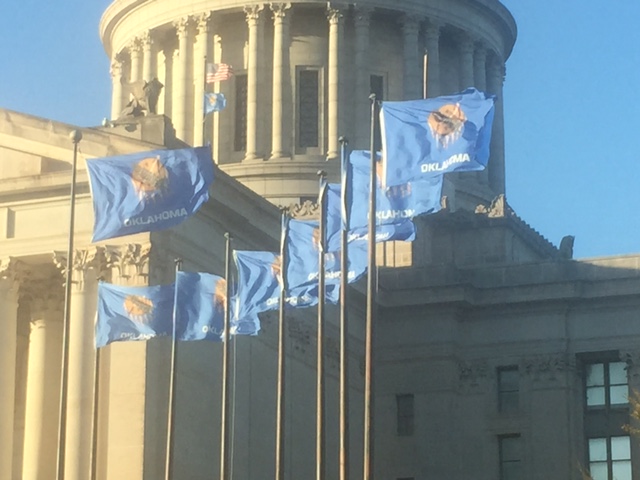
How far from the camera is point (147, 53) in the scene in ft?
275

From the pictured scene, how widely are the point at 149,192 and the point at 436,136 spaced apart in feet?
25.6

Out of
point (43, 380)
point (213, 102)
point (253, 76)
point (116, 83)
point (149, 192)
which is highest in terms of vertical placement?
point (116, 83)

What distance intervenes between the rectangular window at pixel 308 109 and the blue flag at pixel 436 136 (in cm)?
4297

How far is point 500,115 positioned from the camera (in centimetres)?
8825

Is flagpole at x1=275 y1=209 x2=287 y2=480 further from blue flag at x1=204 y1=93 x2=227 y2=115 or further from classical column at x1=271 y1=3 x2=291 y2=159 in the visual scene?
classical column at x1=271 y1=3 x2=291 y2=159

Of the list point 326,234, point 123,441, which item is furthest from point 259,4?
point 326,234

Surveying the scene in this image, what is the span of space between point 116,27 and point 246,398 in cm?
3388

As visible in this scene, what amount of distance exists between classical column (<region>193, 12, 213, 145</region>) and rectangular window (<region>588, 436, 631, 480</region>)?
77.0 ft

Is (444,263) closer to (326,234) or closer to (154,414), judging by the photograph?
(154,414)

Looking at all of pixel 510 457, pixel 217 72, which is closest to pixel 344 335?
pixel 510 457

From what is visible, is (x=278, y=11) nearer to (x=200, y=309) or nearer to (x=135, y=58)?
(x=135, y=58)

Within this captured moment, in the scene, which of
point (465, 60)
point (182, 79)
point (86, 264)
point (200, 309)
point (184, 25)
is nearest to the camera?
point (200, 309)

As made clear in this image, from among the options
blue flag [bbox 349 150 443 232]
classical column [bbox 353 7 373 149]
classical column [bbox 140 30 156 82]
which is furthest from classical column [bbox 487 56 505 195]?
blue flag [bbox 349 150 443 232]

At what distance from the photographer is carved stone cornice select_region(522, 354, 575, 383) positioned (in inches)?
2766
